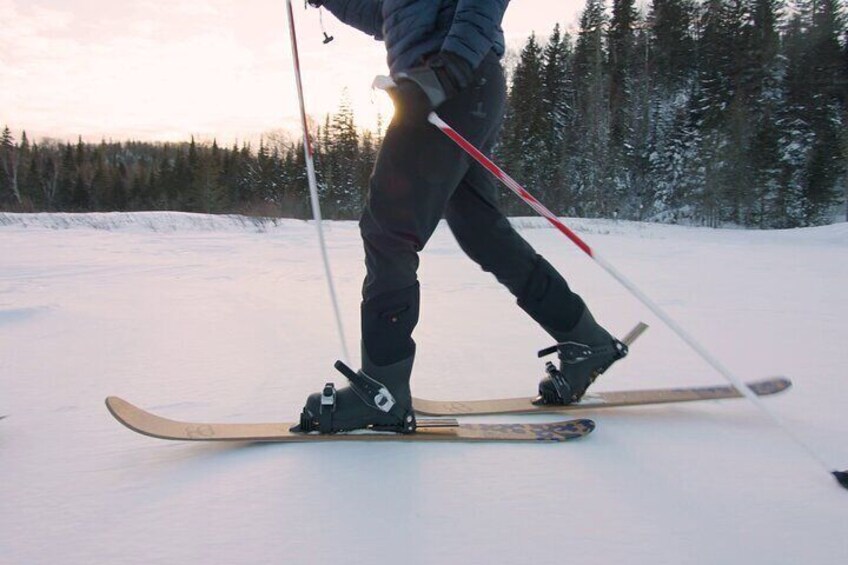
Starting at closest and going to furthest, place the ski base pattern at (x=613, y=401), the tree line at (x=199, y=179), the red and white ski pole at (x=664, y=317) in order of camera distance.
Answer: the red and white ski pole at (x=664, y=317), the ski base pattern at (x=613, y=401), the tree line at (x=199, y=179)

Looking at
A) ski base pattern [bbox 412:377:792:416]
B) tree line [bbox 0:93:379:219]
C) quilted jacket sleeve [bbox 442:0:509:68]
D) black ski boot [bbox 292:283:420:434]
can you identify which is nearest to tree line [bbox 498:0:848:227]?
tree line [bbox 0:93:379:219]

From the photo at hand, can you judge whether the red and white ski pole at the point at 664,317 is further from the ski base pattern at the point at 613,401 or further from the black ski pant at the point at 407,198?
→ the ski base pattern at the point at 613,401

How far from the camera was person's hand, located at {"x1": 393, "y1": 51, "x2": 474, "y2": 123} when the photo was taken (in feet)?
4.63

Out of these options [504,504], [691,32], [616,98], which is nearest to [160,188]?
[616,98]

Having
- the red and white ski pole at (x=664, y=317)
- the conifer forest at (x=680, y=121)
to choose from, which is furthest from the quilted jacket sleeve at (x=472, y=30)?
the conifer forest at (x=680, y=121)

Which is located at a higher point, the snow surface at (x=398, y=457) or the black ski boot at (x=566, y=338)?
the black ski boot at (x=566, y=338)

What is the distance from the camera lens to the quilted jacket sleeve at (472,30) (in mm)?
1408

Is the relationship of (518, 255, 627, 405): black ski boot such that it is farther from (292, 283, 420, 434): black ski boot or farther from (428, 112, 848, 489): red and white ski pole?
(292, 283, 420, 434): black ski boot

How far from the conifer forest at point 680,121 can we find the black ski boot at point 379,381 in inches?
964

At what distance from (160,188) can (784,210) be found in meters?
52.0

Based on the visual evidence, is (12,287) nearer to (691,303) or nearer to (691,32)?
(691,303)

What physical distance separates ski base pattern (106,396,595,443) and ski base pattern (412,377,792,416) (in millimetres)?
200

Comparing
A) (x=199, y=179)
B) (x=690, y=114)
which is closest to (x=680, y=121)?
(x=690, y=114)

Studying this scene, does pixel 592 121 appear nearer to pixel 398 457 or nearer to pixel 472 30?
pixel 472 30
